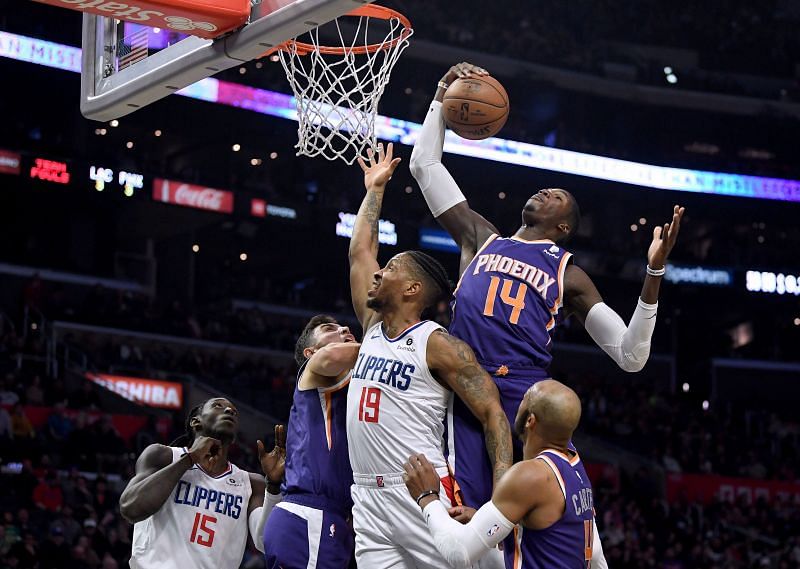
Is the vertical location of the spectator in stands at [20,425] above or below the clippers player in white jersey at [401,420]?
below

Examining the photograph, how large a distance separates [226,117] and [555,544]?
22777mm

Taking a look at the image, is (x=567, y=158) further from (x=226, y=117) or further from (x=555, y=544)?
(x=555, y=544)

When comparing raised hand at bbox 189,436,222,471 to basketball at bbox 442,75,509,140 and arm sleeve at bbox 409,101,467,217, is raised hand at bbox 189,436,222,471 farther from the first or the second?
basketball at bbox 442,75,509,140

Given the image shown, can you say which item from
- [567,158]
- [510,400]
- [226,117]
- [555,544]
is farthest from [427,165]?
[567,158]

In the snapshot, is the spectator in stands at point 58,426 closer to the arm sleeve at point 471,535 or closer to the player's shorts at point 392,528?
the player's shorts at point 392,528

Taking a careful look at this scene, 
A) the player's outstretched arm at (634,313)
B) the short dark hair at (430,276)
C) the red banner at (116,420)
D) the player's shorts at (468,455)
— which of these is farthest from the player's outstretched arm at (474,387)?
the red banner at (116,420)

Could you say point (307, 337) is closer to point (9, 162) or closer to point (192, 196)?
point (9, 162)

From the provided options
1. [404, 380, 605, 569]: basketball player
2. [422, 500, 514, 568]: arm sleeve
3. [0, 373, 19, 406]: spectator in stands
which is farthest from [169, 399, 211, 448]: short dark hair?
[0, 373, 19, 406]: spectator in stands

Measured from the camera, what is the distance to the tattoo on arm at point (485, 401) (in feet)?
15.4

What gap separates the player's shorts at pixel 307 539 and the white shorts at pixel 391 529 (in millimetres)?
369

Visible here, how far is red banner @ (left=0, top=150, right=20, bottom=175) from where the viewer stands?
2239 cm

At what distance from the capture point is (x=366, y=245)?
5.41 metres

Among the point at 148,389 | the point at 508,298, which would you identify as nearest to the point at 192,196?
the point at 148,389

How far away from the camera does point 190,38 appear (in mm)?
5465
